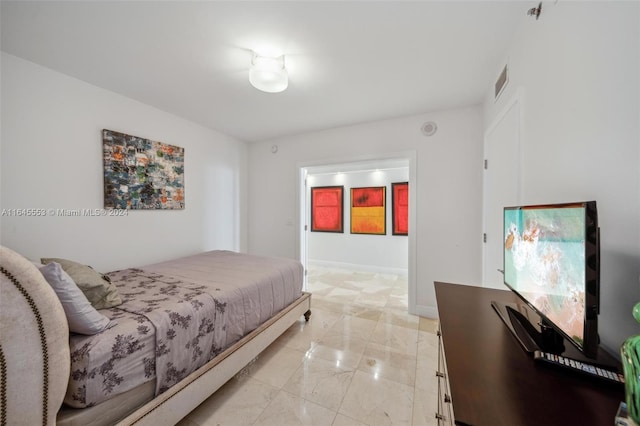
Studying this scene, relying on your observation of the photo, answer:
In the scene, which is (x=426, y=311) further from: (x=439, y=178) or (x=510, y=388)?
(x=510, y=388)

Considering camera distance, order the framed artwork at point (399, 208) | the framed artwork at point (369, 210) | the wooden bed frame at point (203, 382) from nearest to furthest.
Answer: the wooden bed frame at point (203, 382)
the framed artwork at point (399, 208)
the framed artwork at point (369, 210)

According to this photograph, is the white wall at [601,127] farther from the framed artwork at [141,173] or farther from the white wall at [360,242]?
the framed artwork at [141,173]

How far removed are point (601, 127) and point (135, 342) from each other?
A: 7.44 feet

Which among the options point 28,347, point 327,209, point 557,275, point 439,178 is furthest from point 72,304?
point 327,209

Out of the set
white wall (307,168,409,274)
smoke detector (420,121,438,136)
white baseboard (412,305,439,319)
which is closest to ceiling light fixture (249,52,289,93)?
smoke detector (420,121,438,136)

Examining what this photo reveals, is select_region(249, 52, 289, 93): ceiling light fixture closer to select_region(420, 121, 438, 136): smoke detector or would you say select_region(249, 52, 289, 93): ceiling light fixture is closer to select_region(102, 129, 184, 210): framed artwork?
select_region(102, 129, 184, 210): framed artwork

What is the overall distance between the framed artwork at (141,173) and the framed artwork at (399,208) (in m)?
3.69

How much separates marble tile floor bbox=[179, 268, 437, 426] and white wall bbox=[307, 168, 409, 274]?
1.83m

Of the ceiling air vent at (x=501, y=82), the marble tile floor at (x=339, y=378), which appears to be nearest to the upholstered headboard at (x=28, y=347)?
the marble tile floor at (x=339, y=378)

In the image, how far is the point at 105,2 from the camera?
134 cm

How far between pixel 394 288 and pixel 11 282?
157 inches

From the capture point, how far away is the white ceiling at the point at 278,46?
140 cm

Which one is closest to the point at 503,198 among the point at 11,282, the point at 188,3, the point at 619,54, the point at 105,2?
the point at 619,54

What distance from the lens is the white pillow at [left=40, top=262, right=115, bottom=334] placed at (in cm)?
105
